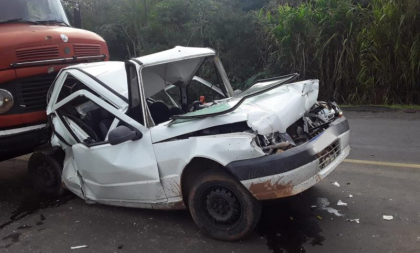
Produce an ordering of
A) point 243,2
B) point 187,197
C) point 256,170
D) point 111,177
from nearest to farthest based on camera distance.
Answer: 1. point 256,170
2. point 187,197
3. point 111,177
4. point 243,2

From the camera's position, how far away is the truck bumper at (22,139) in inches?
193

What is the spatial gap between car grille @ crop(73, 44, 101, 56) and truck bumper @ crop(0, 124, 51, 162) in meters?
1.09

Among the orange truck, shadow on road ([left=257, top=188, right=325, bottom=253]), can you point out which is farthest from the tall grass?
the orange truck

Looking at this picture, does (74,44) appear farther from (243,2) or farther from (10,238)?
(243,2)

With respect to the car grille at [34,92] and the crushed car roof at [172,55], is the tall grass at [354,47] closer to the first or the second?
the crushed car roof at [172,55]

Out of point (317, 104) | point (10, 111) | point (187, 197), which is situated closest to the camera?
point (187, 197)

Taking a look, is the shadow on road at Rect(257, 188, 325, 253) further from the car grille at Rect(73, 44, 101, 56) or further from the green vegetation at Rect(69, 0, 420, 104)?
the green vegetation at Rect(69, 0, 420, 104)

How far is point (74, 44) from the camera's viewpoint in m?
5.45

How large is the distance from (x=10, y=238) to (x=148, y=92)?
2076 mm

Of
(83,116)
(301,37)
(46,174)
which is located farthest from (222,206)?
(301,37)

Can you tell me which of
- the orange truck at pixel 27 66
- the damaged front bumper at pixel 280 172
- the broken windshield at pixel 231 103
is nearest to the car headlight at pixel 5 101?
the orange truck at pixel 27 66

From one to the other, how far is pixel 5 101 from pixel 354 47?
29.2ft

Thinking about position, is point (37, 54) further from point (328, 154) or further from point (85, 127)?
point (328, 154)

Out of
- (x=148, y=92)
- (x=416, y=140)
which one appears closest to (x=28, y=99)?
(x=148, y=92)
